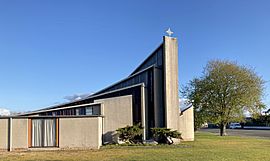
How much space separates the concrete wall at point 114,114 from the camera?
23.4m

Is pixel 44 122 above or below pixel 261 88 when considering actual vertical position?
below

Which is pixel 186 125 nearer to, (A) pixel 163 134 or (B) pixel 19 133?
(A) pixel 163 134

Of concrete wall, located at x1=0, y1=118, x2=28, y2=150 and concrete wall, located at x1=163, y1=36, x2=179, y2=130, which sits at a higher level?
concrete wall, located at x1=163, y1=36, x2=179, y2=130

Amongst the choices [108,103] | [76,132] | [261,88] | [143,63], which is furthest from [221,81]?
[76,132]

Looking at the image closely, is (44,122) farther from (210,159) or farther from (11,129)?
(210,159)

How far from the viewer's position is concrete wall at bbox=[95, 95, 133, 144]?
76.8 feet

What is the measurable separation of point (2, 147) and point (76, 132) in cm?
450

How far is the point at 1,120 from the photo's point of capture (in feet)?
63.2

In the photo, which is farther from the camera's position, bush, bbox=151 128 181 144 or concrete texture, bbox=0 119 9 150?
bush, bbox=151 128 181 144

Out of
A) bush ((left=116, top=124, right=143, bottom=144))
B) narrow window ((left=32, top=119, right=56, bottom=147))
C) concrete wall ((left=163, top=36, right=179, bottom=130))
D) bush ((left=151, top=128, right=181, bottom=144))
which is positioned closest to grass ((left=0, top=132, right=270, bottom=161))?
narrow window ((left=32, top=119, right=56, bottom=147))

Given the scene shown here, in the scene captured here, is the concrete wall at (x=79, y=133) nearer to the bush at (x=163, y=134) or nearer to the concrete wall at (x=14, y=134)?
the concrete wall at (x=14, y=134)

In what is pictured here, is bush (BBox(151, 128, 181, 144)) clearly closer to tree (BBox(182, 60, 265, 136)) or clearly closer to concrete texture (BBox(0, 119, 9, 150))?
concrete texture (BBox(0, 119, 9, 150))

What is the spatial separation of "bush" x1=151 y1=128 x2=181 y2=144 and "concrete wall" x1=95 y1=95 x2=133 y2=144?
2143 mm

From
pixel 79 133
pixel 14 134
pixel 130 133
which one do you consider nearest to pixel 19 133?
pixel 14 134
